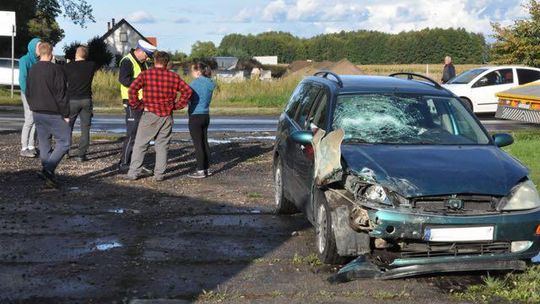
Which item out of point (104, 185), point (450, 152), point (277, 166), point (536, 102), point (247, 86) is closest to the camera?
point (450, 152)

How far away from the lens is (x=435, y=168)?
20.3ft

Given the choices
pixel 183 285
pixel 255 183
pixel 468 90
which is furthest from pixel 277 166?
pixel 468 90

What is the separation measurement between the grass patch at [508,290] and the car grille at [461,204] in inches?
21.7

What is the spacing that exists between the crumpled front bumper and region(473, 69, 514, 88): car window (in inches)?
727

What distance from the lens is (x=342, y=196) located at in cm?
625

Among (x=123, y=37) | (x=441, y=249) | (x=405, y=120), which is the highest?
(x=123, y=37)

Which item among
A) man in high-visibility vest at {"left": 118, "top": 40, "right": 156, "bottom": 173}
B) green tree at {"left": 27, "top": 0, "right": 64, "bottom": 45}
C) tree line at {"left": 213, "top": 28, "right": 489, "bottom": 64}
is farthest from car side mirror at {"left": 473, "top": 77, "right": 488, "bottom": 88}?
tree line at {"left": 213, "top": 28, "right": 489, "bottom": 64}

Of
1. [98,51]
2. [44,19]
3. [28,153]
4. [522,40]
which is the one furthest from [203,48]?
[28,153]

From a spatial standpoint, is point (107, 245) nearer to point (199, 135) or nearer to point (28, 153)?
point (199, 135)

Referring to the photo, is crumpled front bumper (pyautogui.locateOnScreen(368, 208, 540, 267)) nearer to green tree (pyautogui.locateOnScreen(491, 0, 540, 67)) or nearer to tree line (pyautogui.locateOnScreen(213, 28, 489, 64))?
green tree (pyautogui.locateOnScreen(491, 0, 540, 67))

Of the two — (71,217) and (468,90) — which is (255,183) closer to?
(71,217)

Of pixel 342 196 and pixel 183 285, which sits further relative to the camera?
pixel 342 196

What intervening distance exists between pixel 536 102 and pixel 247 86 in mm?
19380

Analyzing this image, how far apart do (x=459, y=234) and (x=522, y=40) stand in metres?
27.8
